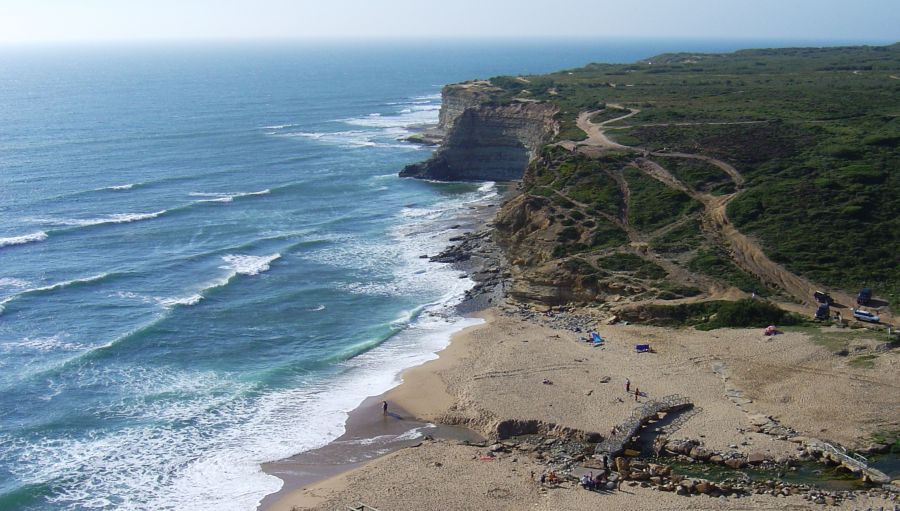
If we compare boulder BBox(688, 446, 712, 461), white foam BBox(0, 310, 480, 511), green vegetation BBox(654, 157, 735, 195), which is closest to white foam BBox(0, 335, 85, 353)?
white foam BBox(0, 310, 480, 511)

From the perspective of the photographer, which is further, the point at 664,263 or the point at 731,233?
the point at 731,233

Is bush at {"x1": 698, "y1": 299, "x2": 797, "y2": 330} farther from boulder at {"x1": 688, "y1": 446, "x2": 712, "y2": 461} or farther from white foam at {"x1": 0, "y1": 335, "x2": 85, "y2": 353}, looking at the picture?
white foam at {"x1": 0, "y1": 335, "x2": 85, "y2": 353}

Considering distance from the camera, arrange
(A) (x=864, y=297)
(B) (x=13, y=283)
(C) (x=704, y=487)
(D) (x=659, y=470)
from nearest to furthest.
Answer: (C) (x=704, y=487)
(D) (x=659, y=470)
(A) (x=864, y=297)
(B) (x=13, y=283)

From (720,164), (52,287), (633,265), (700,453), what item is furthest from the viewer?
(720,164)

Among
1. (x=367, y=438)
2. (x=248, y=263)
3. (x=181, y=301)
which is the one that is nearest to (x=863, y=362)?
(x=367, y=438)

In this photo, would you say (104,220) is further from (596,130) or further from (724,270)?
(724,270)

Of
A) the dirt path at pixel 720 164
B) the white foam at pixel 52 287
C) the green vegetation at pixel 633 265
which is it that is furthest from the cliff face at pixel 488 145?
the white foam at pixel 52 287

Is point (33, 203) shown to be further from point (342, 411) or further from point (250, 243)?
point (342, 411)
